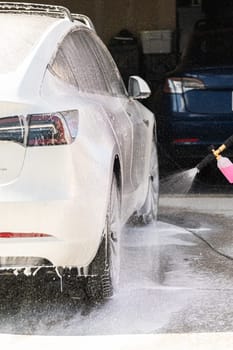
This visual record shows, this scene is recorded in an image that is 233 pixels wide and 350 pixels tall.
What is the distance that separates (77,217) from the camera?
4.11 metres

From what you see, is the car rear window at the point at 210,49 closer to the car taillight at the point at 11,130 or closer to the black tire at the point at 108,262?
the black tire at the point at 108,262

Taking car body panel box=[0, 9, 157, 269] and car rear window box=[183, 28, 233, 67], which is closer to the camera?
car body panel box=[0, 9, 157, 269]

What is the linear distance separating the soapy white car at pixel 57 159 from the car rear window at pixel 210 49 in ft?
10.5

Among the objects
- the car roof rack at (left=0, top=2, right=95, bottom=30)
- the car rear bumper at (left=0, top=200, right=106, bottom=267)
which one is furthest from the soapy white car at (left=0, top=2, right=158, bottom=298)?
the car roof rack at (left=0, top=2, right=95, bottom=30)

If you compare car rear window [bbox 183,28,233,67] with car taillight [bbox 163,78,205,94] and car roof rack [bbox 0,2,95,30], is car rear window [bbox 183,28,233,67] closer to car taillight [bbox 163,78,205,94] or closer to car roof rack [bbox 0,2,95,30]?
car taillight [bbox 163,78,205,94]

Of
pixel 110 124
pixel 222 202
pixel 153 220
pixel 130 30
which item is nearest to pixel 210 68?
pixel 222 202

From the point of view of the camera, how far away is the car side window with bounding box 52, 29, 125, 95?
476 cm

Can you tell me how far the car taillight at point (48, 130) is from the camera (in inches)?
159

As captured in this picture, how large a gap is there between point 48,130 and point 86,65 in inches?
50.8

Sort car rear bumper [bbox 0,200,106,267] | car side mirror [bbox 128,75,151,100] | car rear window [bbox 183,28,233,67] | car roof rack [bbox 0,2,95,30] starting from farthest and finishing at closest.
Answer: car rear window [bbox 183,28,233,67]
car side mirror [bbox 128,75,151,100]
car roof rack [bbox 0,2,95,30]
car rear bumper [bbox 0,200,106,267]

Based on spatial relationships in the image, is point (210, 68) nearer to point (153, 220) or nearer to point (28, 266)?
point (153, 220)

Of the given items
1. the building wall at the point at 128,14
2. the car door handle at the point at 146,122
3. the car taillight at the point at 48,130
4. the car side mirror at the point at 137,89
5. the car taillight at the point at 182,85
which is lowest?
the building wall at the point at 128,14

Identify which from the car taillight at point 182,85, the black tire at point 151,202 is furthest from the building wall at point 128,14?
the black tire at point 151,202

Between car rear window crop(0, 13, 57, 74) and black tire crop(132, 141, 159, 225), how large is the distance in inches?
74.9
